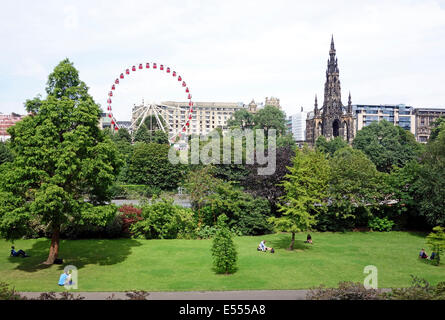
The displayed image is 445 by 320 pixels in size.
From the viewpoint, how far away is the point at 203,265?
71.4ft

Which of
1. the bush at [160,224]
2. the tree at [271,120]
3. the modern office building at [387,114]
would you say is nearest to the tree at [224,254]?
the bush at [160,224]

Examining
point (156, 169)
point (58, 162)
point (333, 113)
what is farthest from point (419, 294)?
point (333, 113)

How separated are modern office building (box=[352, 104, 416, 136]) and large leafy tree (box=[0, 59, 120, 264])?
143m

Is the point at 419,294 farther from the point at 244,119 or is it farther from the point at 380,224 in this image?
the point at 244,119

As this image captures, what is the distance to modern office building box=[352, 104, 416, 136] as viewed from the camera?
488 feet

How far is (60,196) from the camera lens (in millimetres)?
18750

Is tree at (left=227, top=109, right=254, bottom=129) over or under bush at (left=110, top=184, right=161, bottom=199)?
over

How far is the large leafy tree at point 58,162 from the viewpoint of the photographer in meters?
18.5

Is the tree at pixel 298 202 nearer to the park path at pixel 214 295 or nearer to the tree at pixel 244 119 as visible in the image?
the park path at pixel 214 295

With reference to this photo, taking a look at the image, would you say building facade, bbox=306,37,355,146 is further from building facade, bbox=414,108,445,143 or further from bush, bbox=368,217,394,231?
bush, bbox=368,217,394,231

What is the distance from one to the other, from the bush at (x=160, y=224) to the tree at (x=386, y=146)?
4899 cm

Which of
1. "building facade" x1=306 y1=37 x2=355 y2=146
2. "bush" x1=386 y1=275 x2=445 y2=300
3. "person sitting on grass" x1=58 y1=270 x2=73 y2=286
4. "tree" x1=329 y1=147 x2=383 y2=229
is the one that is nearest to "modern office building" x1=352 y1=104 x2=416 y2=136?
"building facade" x1=306 y1=37 x2=355 y2=146

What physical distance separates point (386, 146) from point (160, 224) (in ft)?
214

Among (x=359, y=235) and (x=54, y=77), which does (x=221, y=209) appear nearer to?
(x=359, y=235)
